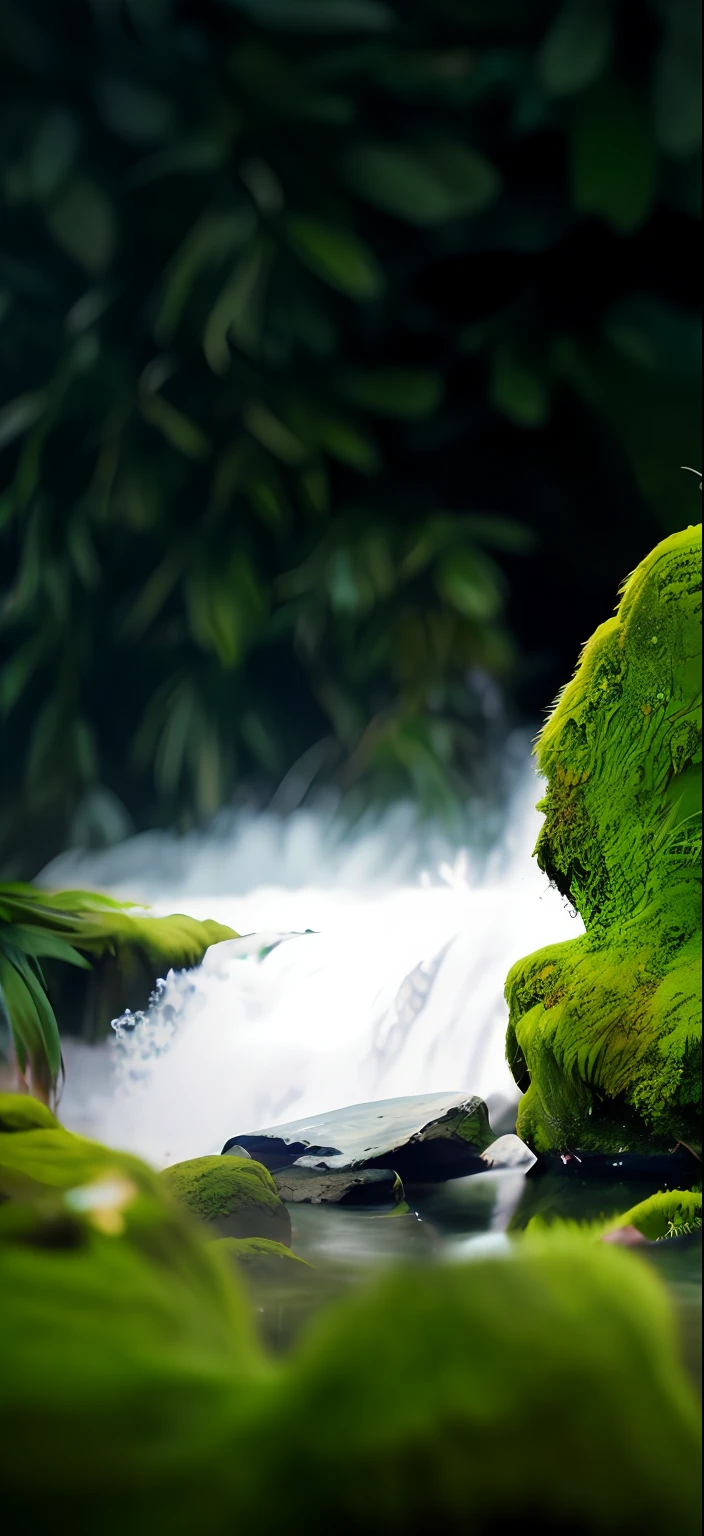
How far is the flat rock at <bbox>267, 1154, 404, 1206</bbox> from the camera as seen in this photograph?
438 mm

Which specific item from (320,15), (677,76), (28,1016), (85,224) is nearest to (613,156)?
(677,76)

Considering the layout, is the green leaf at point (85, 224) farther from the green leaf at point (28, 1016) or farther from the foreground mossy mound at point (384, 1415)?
the foreground mossy mound at point (384, 1415)

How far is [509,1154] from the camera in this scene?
0.44 m

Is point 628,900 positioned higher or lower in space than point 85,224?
lower

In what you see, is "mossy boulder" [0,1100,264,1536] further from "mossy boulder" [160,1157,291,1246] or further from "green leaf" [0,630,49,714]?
"green leaf" [0,630,49,714]

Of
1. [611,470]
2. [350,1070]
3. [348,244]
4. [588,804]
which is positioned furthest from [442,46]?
[350,1070]

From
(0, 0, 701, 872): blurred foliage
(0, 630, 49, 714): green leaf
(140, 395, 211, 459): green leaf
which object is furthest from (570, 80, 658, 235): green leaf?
(0, 630, 49, 714): green leaf

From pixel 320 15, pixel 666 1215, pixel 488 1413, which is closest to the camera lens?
pixel 488 1413

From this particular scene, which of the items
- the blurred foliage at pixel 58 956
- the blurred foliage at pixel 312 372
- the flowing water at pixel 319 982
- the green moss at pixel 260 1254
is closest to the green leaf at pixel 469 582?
the blurred foliage at pixel 312 372

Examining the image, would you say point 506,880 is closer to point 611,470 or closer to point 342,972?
point 342,972

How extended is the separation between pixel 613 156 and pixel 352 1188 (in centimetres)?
48

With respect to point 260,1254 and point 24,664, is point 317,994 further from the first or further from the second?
point 24,664

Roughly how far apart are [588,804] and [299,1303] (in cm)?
21

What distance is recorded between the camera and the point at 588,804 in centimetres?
44
